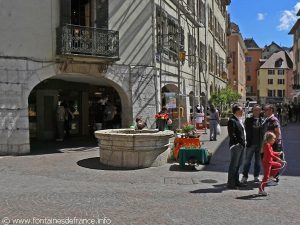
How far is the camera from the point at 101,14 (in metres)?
17.4

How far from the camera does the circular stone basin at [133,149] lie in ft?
40.0

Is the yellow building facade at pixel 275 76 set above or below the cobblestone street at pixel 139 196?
above

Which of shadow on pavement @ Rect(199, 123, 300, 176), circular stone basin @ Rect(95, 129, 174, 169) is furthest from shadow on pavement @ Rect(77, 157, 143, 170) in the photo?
shadow on pavement @ Rect(199, 123, 300, 176)

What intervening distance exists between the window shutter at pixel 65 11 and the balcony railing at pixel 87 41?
0.87 feet

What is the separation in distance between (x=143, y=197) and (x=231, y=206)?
1665 millimetres

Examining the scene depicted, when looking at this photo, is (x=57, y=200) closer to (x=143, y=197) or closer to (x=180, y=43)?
(x=143, y=197)

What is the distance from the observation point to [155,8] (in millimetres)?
20281

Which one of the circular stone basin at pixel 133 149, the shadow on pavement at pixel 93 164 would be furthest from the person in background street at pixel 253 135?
the shadow on pavement at pixel 93 164

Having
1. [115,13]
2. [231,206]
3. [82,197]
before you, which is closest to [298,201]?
[231,206]

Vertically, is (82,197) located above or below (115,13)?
below

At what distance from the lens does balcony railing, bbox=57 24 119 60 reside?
16016mm

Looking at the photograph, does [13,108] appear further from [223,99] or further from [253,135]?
[223,99]

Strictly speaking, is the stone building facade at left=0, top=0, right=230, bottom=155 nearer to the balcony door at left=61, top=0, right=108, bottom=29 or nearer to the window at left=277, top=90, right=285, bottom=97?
the balcony door at left=61, top=0, right=108, bottom=29

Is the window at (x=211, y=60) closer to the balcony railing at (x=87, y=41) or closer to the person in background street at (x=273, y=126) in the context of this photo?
the balcony railing at (x=87, y=41)
